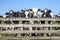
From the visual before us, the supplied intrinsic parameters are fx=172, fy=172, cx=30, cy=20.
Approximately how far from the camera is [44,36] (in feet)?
26.8

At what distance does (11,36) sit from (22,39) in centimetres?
56

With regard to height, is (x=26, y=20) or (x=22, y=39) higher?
(x=26, y=20)

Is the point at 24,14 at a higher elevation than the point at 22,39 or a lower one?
higher

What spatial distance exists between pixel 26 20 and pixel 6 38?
1281 millimetres

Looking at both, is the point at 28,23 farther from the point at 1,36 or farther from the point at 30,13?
the point at 30,13

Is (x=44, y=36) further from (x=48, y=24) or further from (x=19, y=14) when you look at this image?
(x=19, y=14)

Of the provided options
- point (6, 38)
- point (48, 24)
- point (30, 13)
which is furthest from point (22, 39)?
point (30, 13)

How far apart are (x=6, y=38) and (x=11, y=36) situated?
26 cm

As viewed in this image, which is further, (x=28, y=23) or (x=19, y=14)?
(x=19, y=14)

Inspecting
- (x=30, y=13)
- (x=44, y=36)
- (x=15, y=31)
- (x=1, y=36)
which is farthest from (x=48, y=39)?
(x=30, y=13)

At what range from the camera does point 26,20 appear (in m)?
8.26

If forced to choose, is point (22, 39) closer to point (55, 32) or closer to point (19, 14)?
point (55, 32)

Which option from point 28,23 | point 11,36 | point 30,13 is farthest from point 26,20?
point 30,13

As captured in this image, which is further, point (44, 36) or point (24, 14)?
point (24, 14)
